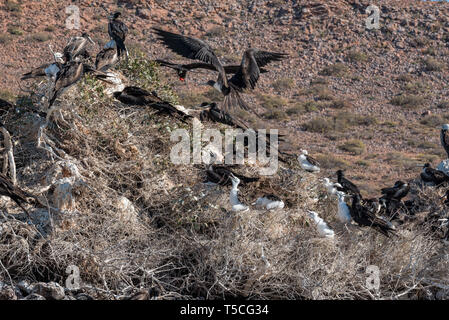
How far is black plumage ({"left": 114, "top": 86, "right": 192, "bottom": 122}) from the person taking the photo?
7062 mm

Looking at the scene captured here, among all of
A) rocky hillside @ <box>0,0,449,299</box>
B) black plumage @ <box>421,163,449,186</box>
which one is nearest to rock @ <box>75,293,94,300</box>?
rocky hillside @ <box>0,0,449,299</box>

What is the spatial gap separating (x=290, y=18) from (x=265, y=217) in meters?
20.8

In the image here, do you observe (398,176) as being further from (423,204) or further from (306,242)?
(306,242)

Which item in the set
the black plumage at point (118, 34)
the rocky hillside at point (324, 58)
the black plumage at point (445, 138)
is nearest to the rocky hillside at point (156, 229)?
the black plumage at point (118, 34)

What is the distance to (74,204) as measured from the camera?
624cm

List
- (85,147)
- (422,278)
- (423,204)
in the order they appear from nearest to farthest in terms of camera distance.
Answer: (422,278) < (85,147) < (423,204)

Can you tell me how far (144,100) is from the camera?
7066mm

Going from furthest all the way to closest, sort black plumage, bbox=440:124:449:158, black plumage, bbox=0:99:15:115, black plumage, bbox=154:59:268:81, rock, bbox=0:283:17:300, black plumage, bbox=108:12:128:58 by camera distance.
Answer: black plumage, bbox=440:124:449:158 → black plumage, bbox=154:59:268:81 → black plumage, bbox=108:12:128:58 → black plumage, bbox=0:99:15:115 → rock, bbox=0:283:17:300

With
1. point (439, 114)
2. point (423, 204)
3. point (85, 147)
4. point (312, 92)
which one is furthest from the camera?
point (312, 92)

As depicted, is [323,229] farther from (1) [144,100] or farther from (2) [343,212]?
(1) [144,100]

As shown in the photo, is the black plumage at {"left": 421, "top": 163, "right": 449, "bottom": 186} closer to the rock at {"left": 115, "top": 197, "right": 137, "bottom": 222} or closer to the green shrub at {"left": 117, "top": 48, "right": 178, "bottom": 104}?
the green shrub at {"left": 117, "top": 48, "right": 178, "bottom": 104}

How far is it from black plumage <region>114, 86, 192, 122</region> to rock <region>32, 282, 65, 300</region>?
245 cm

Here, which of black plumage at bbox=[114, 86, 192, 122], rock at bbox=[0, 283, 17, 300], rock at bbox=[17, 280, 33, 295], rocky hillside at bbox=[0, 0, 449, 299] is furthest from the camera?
black plumage at bbox=[114, 86, 192, 122]

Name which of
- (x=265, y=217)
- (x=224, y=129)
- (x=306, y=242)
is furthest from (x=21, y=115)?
(x=306, y=242)
